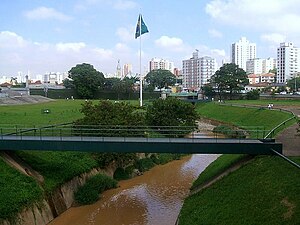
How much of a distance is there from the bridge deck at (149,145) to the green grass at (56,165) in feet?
7.17

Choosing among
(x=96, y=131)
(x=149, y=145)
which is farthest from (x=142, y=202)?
(x=96, y=131)

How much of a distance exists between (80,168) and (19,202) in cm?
763

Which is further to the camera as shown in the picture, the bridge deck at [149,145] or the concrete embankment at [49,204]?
the bridge deck at [149,145]

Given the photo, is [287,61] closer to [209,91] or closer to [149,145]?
[209,91]

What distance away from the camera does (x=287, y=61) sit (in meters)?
192

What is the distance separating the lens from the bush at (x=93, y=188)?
2462cm

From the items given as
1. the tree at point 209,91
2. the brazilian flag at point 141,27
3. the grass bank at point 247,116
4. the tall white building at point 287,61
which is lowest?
the grass bank at point 247,116

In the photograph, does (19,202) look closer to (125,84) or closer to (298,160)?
(298,160)

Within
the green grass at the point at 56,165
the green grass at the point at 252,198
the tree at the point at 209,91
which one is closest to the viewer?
the green grass at the point at 252,198

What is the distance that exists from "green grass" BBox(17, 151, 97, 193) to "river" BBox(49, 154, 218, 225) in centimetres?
221

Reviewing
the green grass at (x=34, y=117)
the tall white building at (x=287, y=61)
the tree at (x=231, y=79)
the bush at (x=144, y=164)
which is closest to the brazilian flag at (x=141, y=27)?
the green grass at (x=34, y=117)

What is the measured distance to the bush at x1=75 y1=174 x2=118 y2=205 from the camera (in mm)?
24617

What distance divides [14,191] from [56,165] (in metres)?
5.70

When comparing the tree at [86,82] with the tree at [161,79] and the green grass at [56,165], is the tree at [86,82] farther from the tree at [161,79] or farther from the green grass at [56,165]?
the green grass at [56,165]
